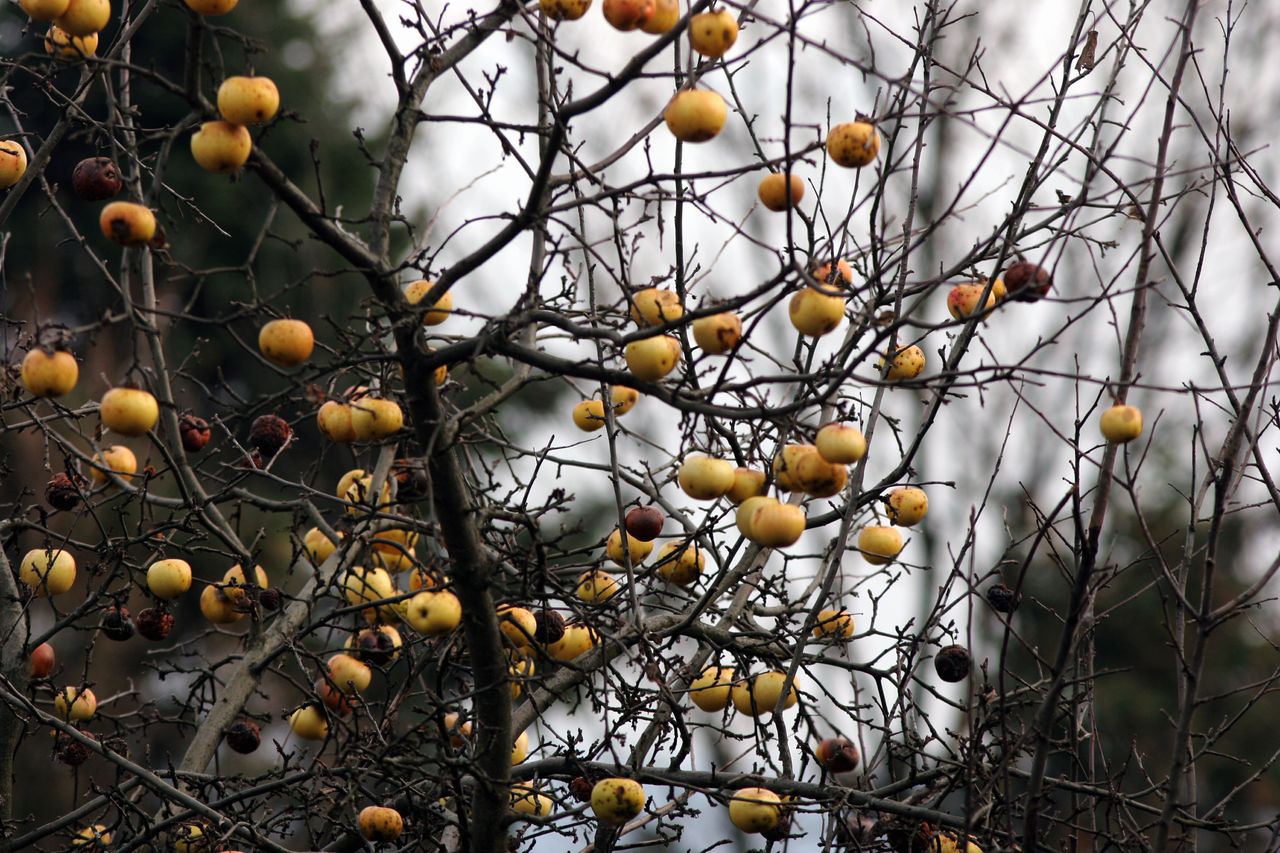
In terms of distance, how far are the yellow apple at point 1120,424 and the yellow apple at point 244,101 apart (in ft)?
6.28

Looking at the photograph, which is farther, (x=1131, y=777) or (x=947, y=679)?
(x=1131, y=777)

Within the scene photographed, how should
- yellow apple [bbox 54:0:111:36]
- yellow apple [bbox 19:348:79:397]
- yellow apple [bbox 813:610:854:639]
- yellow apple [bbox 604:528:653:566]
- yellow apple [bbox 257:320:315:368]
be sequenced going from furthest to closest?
yellow apple [bbox 813:610:854:639]
yellow apple [bbox 604:528:653:566]
yellow apple [bbox 54:0:111:36]
yellow apple [bbox 257:320:315:368]
yellow apple [bbox 19:348:79:397]

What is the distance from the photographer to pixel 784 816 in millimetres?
3115

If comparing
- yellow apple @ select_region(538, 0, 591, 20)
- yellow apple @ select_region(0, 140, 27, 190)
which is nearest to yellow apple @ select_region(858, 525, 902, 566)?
yellow apple @ select_region(538, 0, 591, 20)

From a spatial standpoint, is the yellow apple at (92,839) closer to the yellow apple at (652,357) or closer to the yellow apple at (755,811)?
the yellow apple at (755,811)

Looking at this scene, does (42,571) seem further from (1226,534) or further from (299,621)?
(1226,534)

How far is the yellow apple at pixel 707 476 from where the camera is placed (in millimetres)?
2740

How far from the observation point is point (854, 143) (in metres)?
2.70

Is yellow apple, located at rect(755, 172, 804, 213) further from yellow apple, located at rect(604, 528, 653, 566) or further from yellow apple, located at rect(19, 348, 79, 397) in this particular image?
yellow apple, located at rect(19, 348, 79, 397)

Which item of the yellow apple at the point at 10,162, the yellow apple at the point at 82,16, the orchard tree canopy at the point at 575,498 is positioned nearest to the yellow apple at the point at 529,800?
the orchard tree canopy at the point at 575,498

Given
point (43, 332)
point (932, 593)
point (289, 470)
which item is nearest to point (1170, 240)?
point (932, 593)

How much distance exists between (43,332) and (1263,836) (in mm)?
10996

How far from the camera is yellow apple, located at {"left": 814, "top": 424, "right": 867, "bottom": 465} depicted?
2.46 meters

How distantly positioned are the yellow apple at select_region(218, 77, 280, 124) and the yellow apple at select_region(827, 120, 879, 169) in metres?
1.20
